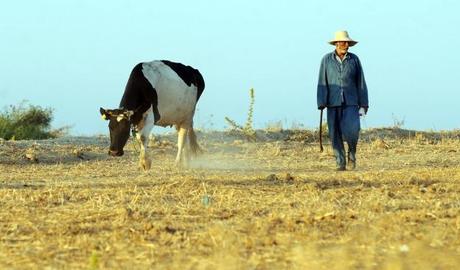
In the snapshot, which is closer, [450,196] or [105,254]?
[105,254]

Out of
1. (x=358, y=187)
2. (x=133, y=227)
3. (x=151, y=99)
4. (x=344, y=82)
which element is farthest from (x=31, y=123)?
(x=133, y=227)

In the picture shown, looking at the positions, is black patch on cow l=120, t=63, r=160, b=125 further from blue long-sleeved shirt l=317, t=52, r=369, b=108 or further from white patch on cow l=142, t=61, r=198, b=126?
blue long-sleeved shirt l=317, t=52, r=369, b=108

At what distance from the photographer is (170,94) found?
1716 cm

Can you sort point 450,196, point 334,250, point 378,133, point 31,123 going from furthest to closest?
point 31,123 → point 378,133 → point 450,196 → point 334,250

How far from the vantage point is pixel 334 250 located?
22.9 ft

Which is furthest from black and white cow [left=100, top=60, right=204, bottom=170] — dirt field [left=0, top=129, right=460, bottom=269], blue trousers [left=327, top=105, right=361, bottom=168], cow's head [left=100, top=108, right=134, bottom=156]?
blue trousers [left=327, top=105, right=361, bottom=168]

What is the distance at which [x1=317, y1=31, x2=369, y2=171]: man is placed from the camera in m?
14.9

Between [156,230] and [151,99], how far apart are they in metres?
8.60

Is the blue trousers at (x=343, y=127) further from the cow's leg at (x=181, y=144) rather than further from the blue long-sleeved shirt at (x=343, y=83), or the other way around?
the cow's leg at (x=181, y=144)

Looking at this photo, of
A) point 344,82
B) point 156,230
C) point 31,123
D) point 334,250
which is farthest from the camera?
point 31,123

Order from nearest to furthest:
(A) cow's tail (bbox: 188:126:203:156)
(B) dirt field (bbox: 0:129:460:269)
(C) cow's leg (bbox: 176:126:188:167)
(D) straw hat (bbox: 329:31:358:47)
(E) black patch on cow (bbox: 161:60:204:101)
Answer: (B) dirt field (bbox: 0:129:460:269) → (D) straw hat (bbox: 329:31:358:47) → (C) cow's leg (bbox: 176:126:188:167) → (E) black patch on cow (bbox: 161:60:204:101) → (A) cow's tail (bbox: 188:126:203:156)

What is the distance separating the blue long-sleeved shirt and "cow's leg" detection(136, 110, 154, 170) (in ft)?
8.93

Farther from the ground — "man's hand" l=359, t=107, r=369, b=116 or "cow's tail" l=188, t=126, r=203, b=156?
"man's hand" l=359, t=107, r=369, b=116

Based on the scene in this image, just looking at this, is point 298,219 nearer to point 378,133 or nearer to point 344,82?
point 344,82
